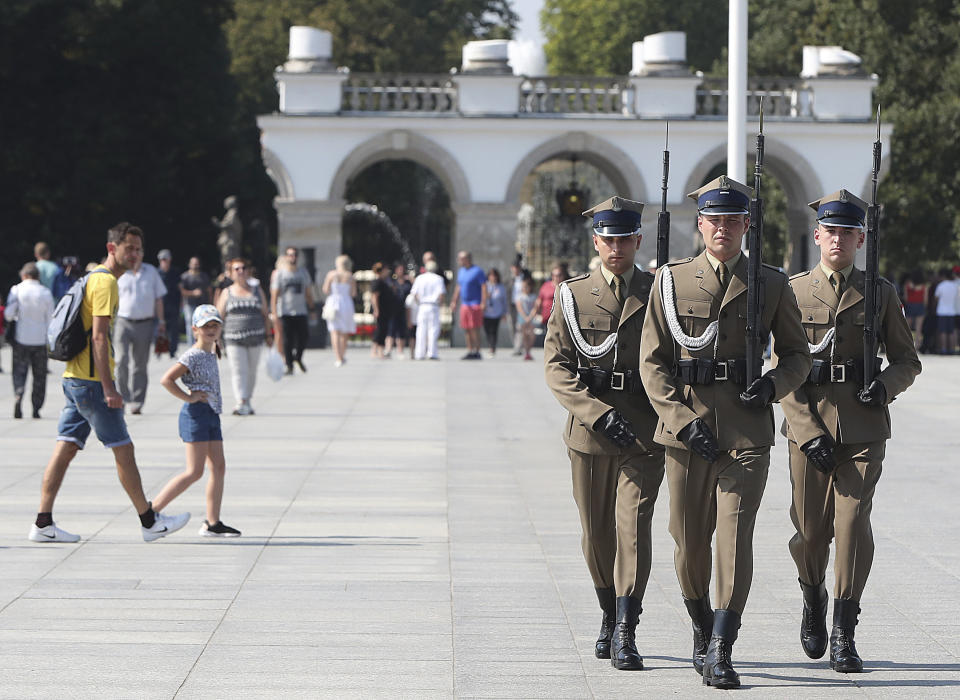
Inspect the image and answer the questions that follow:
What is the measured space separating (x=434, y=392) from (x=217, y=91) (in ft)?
93.4

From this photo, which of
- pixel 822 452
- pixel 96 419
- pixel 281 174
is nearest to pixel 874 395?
pixel 822 452

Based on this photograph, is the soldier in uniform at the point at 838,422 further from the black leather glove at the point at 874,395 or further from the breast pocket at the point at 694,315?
the breast pocket at the point at 694,315

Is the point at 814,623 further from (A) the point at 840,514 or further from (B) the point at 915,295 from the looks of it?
(B) the point at 915,295

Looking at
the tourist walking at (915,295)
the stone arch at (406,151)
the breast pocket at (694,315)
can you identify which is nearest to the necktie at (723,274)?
the breast pocket at (694,315)

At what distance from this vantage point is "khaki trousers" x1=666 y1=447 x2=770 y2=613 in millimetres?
6820

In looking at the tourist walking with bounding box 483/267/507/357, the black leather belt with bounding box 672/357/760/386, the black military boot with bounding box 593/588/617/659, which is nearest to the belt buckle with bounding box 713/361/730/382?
the black leather belt with bounding box 672/357/760/386

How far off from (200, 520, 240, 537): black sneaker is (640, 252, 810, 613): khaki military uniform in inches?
161

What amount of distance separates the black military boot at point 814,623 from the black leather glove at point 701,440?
92cm

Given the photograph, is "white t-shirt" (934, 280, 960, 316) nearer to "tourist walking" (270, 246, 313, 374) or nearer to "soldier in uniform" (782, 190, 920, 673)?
"tourist walking" (270, 246, 313, 374)

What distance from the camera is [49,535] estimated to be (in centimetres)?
1020

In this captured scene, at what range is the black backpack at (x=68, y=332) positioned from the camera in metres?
10.2

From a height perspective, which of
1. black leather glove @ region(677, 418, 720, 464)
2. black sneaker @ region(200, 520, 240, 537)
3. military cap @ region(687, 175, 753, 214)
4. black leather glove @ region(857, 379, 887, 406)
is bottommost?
black sneaker @ region(200, 520, 240, 537)

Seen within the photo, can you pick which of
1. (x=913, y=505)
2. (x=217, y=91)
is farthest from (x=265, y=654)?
(x=217, y=91)

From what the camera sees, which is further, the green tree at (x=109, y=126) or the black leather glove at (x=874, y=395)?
the green tree at (x=109, y=126)
